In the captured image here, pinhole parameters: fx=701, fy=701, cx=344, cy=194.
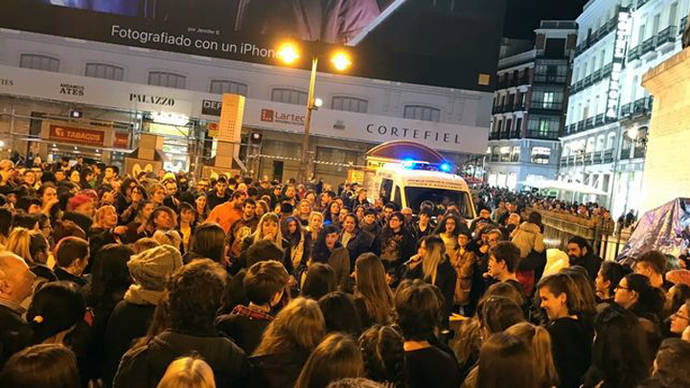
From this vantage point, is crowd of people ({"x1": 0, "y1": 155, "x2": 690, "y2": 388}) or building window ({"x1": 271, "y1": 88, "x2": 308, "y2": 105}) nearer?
crowd of people ({"x1": 0, "y1": 155, "x2": 690, "y2": 388})

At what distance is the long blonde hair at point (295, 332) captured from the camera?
3.70m

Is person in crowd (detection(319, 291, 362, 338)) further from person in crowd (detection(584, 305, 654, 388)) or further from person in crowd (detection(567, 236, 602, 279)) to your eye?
person in crowd (detection(567, 236, 602, 279))

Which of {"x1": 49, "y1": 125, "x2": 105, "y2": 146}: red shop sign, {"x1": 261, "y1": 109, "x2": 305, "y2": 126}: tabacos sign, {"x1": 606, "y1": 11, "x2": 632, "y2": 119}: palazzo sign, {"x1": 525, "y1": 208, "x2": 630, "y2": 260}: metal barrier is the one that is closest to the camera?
{"x1": 525, "y1": 208, "x2": 630, "y2": 260}: metal barrier

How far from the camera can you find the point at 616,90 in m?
46.6

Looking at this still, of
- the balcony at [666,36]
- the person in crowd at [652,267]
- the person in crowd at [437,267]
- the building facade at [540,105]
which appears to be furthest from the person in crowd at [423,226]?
the building facade at [540,105]

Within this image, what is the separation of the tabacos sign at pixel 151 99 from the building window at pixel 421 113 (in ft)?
43.8

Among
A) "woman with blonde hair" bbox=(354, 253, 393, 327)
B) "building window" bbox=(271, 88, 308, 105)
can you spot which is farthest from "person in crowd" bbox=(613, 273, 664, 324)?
"building window" bbox=(271, 88, 308, 105)

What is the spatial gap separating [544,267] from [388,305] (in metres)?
4.38

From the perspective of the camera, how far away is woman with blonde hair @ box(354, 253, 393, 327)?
17.3 feet

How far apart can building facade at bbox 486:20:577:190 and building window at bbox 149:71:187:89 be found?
4233cm

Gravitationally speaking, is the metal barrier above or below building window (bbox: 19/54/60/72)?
below

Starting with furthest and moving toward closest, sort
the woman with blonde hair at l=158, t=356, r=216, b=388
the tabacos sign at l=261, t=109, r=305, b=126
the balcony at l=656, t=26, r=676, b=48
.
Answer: the balcony at l=656, t=26, r=676, b=48 < the tabacos sign at l=261, t=109, r=305, b=126 < the woman with blonde hair at l=158, t=356, r=216, b=388

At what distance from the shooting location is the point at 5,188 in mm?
10133

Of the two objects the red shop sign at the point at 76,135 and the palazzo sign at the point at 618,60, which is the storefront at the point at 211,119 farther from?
the palazzo sign at the point at 618,60
